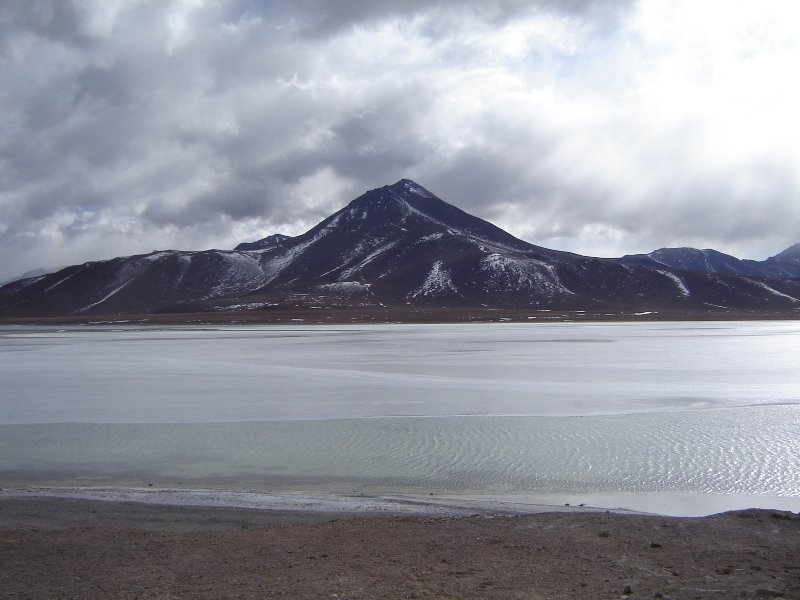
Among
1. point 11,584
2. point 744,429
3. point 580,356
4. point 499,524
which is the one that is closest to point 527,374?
point 580,356

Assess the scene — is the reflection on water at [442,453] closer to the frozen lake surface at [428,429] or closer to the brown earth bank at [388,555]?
the frozen lake surface at [428,429]

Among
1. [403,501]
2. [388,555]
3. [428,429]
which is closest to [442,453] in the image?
[428,429]

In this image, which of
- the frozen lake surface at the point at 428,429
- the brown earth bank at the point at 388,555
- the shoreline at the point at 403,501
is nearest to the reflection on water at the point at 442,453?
the frozen lake surface at the point at 428,429

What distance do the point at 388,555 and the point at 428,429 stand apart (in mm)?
11407

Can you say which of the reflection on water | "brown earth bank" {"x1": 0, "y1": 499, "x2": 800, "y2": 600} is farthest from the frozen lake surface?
"brown earth bank" {"x1": 0, "y1": 499, "x2": 800, "y2": 600}

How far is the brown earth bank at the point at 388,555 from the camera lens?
8875mm

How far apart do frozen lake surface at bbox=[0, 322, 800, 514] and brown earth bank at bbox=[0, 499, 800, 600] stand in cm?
276

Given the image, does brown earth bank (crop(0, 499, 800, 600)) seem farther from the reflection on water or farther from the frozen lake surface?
the reflection on water

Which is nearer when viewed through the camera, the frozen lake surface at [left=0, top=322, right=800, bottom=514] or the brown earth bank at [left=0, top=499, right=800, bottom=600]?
the brown earth bank at [left=0, top=499, right=800, bottom=600]

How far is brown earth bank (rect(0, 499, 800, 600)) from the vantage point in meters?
8.88

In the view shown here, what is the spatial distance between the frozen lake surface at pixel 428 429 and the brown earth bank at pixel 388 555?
9.05ft

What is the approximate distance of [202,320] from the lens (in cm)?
14288

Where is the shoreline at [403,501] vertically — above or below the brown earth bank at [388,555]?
below

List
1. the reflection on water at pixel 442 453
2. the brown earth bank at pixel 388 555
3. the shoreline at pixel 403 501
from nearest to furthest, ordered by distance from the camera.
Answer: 1. the brown earth bank at pixel 388 555
2. the shoreline at pixel 403 501
3. the reflection on water at pixel 442 453
